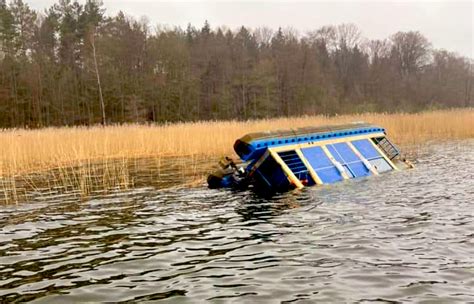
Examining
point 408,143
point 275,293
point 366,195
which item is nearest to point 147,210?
point 366,195

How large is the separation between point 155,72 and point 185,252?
41084mm

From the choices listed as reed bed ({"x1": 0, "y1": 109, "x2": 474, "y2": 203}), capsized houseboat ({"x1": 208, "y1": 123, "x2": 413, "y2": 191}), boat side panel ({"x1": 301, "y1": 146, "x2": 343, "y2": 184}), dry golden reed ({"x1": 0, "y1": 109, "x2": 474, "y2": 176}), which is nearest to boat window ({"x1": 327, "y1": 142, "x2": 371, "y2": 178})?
capsized houseboat ({"x1": 208, "y1": 123, "x2": 413, "y2": 191})

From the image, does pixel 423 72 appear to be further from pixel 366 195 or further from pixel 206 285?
pixel 206 285

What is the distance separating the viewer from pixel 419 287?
5.28m

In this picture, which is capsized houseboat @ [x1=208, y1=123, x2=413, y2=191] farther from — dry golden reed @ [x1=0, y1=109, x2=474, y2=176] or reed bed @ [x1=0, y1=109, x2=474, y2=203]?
dry golden reed @ [x1=0, y1=109, x2=474, y2=176]

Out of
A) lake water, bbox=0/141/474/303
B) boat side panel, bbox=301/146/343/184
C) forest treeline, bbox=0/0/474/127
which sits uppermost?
forest treeline, bbox=0/0/474/127

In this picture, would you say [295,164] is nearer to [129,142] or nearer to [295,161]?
[295,161]

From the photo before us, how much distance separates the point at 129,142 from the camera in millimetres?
20312

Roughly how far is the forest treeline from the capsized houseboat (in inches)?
1110

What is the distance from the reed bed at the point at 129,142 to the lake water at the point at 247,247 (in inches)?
158

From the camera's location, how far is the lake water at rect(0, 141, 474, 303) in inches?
211

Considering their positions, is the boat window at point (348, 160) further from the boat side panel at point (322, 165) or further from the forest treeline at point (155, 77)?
the forest treeline at point (155, 77)

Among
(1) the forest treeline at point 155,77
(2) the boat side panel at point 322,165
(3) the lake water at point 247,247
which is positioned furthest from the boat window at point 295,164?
(1) the forest treeline at point 155,77

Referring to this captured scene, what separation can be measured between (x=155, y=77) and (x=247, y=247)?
39687 mm
